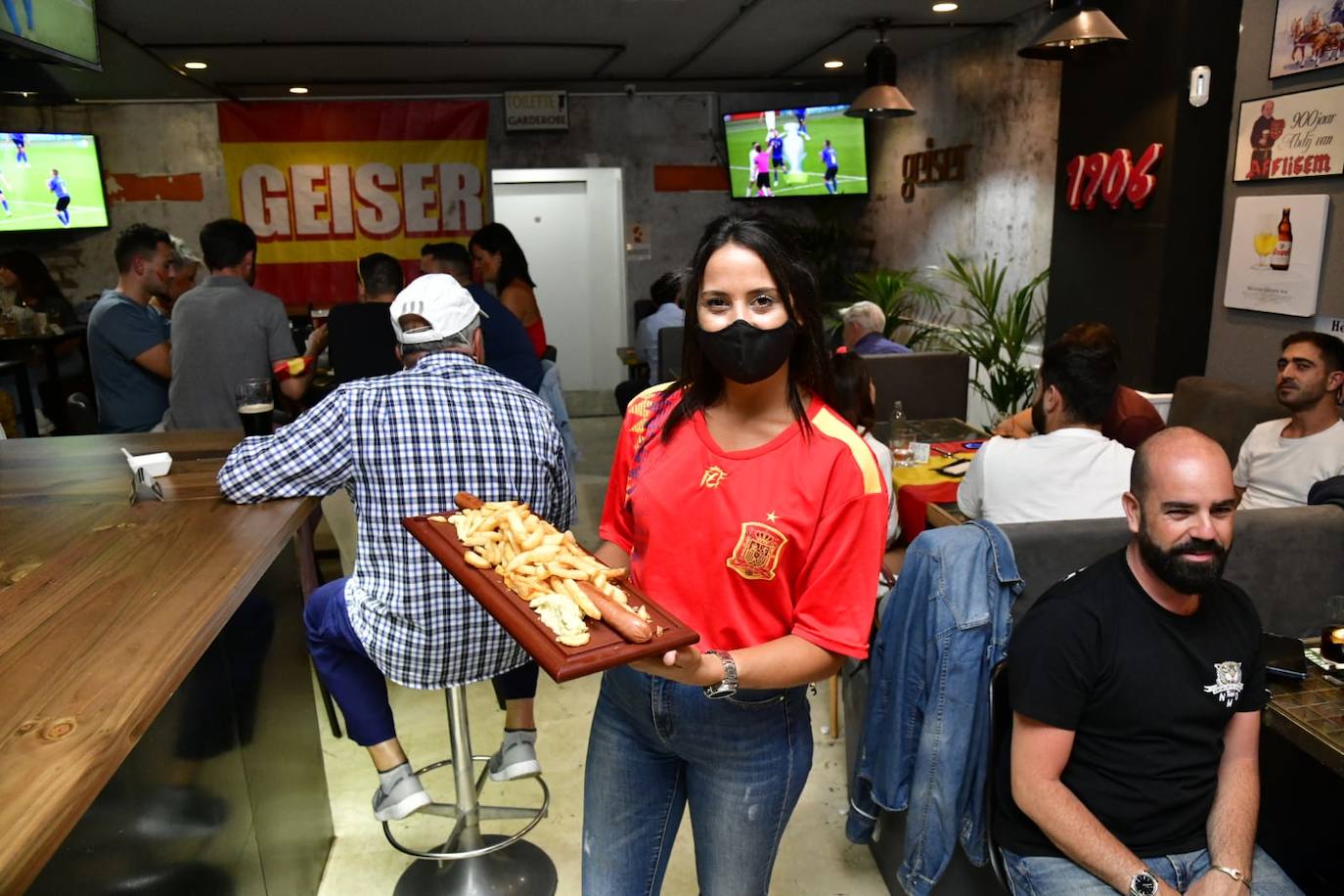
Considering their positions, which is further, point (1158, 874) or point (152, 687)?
point (1158, 874)

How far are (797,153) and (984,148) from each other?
2310 millimetres

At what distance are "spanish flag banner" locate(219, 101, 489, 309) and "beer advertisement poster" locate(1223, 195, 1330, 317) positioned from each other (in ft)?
20.0

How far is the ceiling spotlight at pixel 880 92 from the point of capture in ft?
17.6

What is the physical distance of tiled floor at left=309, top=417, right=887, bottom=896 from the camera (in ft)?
8.32

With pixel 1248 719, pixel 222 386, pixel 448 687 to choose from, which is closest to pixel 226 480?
pixel 448 687

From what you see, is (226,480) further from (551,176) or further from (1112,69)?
(551,176)

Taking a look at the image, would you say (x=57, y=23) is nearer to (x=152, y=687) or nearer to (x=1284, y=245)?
(x=152, y=687)

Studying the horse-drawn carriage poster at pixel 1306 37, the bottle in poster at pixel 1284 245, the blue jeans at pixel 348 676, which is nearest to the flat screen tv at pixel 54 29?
the blue jeans at pixel 348 676

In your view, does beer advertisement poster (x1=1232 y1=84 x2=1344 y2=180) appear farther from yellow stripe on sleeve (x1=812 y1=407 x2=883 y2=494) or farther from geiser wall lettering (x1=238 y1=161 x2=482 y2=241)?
geiser wall lettering (x1=238 y1=161 x2=482 y2=241)

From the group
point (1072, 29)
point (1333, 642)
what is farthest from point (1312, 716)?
point (1072, 29)

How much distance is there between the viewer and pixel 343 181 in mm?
8156

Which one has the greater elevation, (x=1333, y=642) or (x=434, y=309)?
(x=434, y=309)

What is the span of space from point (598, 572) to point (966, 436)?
3182mm

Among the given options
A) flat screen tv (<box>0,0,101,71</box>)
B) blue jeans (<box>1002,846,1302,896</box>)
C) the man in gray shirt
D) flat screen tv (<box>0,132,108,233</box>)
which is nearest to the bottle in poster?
blue jeans (<box>1002,846,1302,896</box>)
